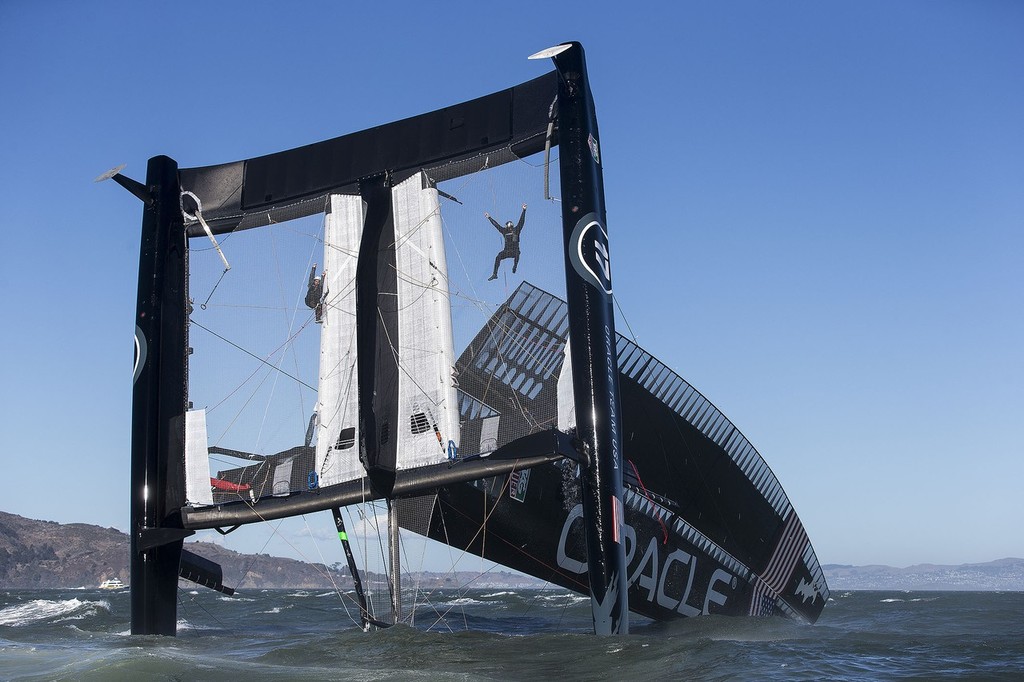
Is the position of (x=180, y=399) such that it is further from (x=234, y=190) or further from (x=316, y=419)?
(x=234, y=190)

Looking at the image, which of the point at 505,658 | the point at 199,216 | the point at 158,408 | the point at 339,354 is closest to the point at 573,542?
the point at 505,658

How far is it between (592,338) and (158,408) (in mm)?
6108

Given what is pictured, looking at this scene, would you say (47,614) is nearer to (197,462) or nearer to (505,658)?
(197,462)

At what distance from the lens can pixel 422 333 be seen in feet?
38.3

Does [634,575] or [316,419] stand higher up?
[316,419]

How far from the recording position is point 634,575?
13.5m

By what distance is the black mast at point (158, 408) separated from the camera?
11.9 metres

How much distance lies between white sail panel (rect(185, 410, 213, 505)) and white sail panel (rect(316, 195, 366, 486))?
1.55 meters

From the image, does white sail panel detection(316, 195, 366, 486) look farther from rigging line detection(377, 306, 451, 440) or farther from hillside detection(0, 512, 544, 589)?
hillside detection(0, 512, 544, 589)

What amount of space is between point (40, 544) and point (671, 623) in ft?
515

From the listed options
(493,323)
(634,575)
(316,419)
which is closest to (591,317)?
(493,323)

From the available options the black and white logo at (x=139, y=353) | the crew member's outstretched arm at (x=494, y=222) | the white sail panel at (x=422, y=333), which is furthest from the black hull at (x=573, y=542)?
the black and white logo at (x=139, y=353)

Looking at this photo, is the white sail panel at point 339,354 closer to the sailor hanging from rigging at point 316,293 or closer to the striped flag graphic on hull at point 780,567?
the sailor hanging from rigging at point 316,293

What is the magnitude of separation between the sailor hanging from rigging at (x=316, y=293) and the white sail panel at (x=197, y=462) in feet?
6.58
